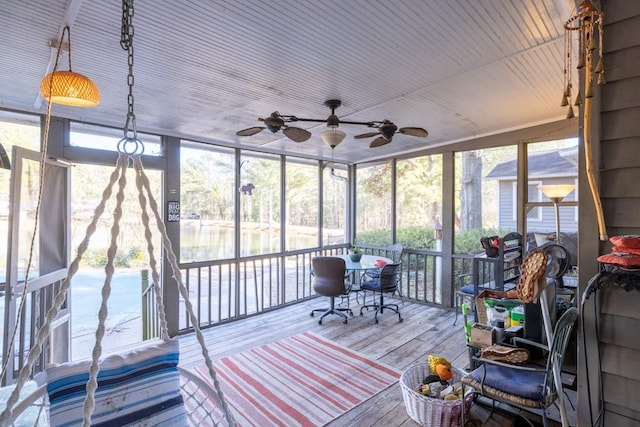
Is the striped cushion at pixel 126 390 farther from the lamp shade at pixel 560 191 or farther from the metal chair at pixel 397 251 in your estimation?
the metal chair at pixel 397 251

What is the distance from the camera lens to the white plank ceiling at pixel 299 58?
1.73m

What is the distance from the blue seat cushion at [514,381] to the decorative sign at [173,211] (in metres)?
3.57

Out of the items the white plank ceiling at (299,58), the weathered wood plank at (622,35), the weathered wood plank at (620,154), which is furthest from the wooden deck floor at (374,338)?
the white plank ceiling at (299,58)

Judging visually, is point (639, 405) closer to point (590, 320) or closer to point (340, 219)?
point (590, 320)

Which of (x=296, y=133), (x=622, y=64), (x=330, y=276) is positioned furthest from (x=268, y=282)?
(x=622, y=64)

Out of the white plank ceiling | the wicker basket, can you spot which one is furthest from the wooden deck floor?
the white plank ceiling

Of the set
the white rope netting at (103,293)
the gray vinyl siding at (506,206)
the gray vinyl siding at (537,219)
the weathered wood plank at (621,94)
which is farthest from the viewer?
the gray vinyl siding at (506,206)

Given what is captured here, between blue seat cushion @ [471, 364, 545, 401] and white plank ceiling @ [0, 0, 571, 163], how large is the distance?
2.06 m

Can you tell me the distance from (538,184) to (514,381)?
10.5 ft

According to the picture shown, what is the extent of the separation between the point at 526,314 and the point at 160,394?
2.18 metres

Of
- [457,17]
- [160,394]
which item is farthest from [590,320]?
[160,394]

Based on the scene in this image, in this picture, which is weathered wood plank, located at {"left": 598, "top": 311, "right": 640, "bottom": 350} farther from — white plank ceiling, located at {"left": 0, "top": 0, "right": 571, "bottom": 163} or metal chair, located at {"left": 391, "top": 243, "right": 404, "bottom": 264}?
metal chair, located at {"left": 391, "top": 243, "right": 404, "bottom": 264}

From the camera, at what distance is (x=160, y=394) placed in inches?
56.2

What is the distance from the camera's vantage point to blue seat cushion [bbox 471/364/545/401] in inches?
69.2
